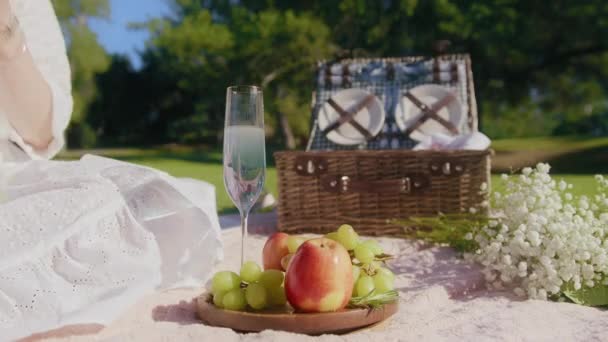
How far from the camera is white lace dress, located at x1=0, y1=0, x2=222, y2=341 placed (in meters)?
1.62

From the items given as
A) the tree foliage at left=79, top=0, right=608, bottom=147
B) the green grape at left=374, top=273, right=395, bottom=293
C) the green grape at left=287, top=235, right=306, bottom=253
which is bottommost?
the green grape at left=374, top=273, right=395, bottom=293

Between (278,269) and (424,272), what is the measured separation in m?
0.84

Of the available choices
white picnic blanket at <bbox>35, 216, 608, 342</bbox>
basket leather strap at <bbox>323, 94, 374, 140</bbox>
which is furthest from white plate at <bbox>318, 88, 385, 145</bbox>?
white picnic blanket at <bbox>35, 216, 608, 342</bbox>

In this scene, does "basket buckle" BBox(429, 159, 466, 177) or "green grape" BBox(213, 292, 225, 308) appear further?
"basket buckle" BBox(429, 159, 466, 177)

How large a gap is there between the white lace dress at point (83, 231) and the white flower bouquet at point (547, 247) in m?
0.92

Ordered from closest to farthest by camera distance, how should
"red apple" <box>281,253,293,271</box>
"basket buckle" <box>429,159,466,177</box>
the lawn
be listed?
1. "red apple" <box>281,253,293,271</box>
2. "basket buckle" <box>429,159,466,177</box>
3. the lawn

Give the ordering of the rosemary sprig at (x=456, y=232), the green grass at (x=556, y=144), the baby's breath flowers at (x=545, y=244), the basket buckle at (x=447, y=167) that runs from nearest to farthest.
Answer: the baby's breath flowers at (x=545, y=244), the rosemary sprig at (x=456, y=232), the basket buckle at (x=447, y=167), the green grass at (x=556, y=144)

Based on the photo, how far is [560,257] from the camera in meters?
2.12

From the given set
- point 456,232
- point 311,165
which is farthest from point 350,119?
point 456,232

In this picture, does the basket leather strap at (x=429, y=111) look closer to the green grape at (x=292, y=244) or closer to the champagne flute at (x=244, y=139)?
the green grape at (x=292, y=244)

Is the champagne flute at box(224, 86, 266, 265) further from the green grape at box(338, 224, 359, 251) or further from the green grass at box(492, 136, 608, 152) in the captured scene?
the green grass at box(492, 136, 608, 152)

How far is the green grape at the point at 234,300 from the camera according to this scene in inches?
67.4

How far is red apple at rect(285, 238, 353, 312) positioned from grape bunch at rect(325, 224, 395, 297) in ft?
0.37

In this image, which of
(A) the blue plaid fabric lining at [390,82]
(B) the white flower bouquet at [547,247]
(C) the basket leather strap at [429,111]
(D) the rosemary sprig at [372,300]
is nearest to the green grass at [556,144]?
(A) the blue plaid fabric lining at [390,82]
